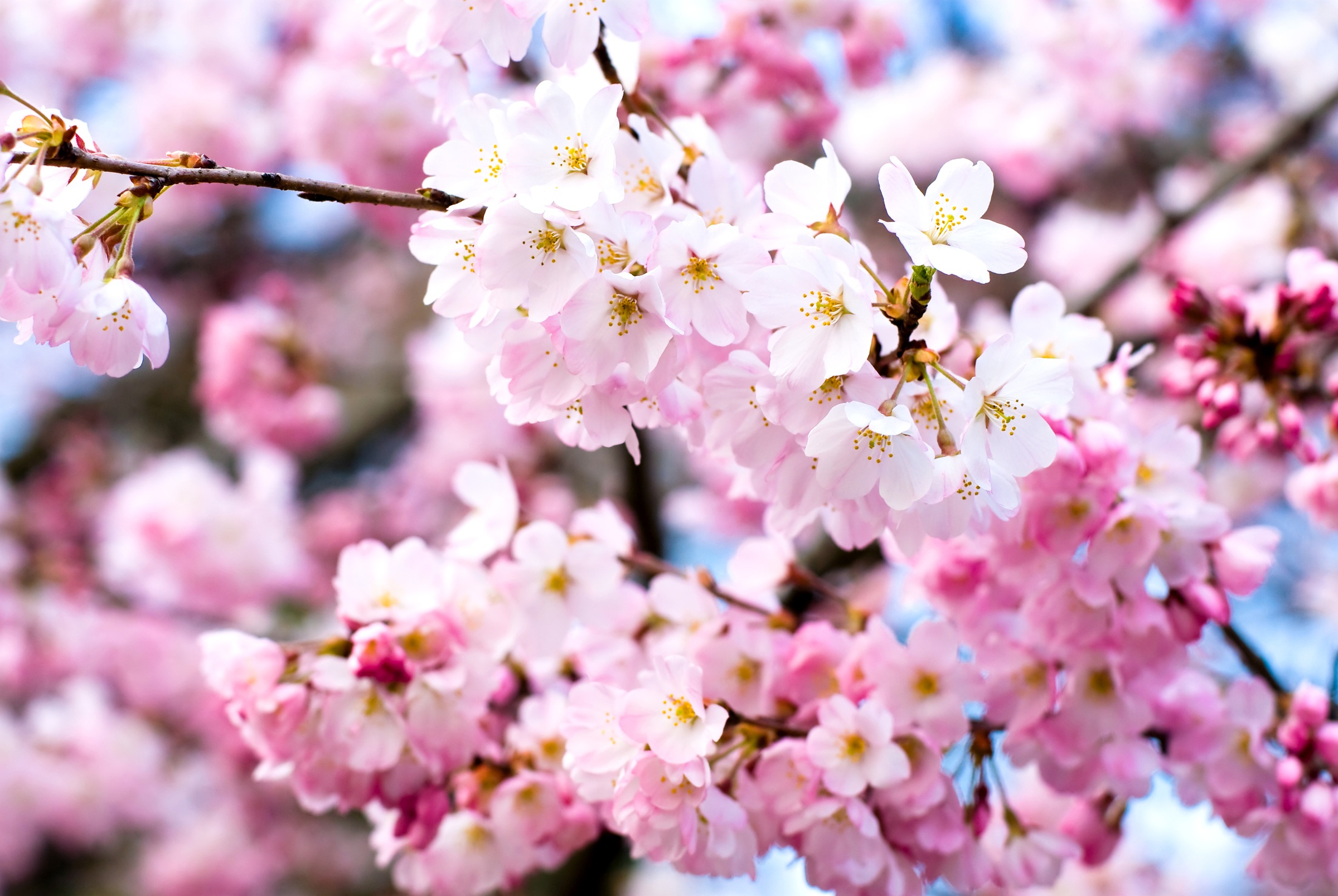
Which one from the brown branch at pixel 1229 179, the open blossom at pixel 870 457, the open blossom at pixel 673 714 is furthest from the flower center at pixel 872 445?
the brown branch at pixel 1229 179

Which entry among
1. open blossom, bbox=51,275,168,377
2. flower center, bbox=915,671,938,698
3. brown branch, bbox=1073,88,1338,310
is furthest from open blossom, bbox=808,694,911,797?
brown branch, bbox=1073,88,1338,310

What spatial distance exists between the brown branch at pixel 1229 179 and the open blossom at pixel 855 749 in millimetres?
1684

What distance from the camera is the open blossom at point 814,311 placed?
100cm

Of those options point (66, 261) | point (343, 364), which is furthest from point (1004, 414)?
point (343, 364)

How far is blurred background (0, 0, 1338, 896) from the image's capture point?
2885mm

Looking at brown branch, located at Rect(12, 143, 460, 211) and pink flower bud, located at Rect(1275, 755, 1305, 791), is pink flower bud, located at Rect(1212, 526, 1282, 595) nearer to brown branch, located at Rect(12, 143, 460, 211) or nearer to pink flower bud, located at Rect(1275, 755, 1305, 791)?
pink flower bud, located at Rect(1275, 755, 1305, 791)

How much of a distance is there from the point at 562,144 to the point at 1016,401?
529 mm

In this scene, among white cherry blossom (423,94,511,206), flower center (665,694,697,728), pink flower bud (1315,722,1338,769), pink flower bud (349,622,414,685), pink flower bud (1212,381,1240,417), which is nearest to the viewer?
white cherry blossom (423,94,511,206)

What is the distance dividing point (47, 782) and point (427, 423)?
1.93 meters

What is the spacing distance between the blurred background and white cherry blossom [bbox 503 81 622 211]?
1253 millimetres

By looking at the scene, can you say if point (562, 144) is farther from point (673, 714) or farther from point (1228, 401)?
point (1228, 401)

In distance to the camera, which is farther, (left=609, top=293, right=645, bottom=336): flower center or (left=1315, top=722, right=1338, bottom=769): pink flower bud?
(left=1315, top=722, right=1338, bottom=769): pink flower bud

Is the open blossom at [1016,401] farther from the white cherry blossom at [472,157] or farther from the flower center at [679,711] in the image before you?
the white cherry blossom at [472,157]

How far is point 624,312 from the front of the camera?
103 cm
